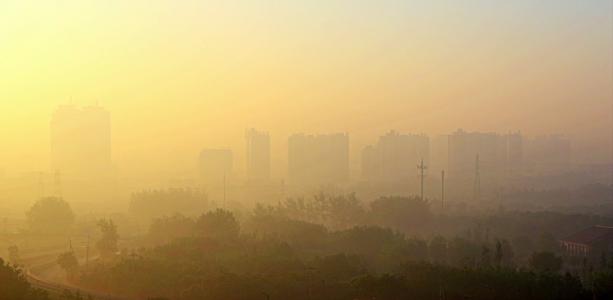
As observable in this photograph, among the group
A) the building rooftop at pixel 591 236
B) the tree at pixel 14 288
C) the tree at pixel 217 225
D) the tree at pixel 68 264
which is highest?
the tree at pixel 14 288

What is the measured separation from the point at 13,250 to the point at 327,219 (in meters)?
12.3

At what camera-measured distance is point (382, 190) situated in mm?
41344

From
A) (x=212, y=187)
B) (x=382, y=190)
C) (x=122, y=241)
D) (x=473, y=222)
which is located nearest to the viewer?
(x=122, y=241)

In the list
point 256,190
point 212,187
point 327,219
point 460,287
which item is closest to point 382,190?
point 256,190

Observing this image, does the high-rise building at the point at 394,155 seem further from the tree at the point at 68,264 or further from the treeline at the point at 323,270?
the tree at the point at 68,264

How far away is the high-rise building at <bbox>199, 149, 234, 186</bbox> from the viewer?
169 feet

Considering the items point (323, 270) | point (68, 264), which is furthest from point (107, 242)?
point (323, 270)

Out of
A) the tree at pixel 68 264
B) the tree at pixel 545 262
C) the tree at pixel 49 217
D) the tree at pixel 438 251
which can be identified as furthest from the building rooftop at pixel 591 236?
the tree at pixel 49 217

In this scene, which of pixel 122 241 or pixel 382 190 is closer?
pixel 122 241

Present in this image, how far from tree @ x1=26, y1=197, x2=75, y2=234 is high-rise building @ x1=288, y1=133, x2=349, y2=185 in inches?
1138

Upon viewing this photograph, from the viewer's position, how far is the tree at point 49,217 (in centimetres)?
2312

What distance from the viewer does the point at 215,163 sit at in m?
52.0

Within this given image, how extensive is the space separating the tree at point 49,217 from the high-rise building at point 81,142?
1971 centimetres

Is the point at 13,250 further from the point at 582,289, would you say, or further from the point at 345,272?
the point at 582,289
